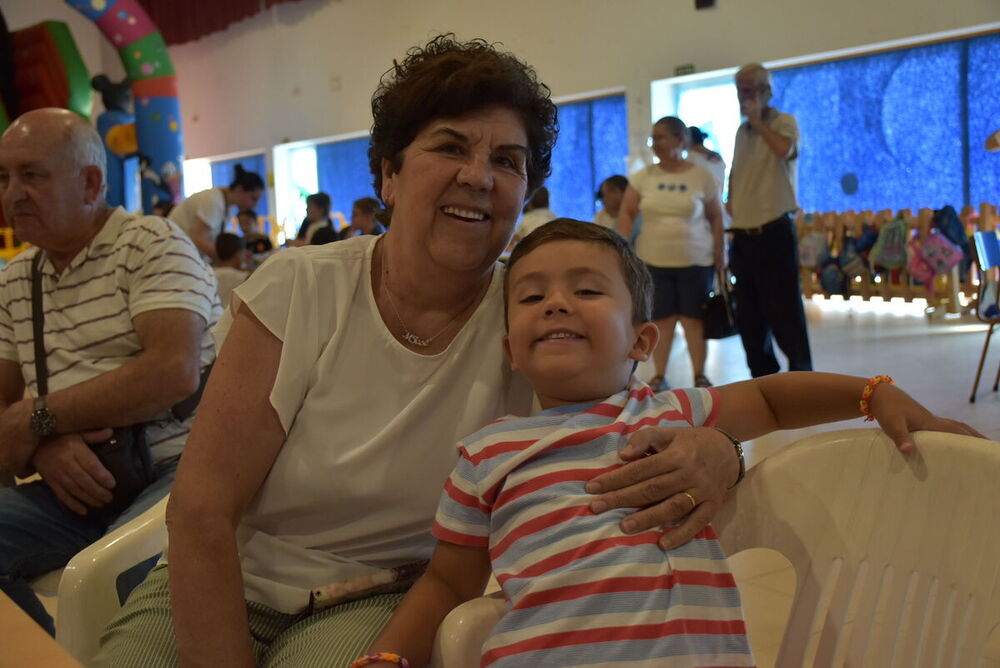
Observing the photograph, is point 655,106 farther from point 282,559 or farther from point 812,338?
point 282,559

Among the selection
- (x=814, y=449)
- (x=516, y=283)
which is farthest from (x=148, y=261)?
(x=814, y=449)

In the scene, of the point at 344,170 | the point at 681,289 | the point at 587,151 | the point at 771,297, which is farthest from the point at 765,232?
the point at 344,170

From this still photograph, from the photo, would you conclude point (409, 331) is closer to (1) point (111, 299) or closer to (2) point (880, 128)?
(1) point (111, 299)

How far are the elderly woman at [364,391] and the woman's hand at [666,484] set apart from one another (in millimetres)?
285

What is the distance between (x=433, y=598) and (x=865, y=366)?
5035 millimetres

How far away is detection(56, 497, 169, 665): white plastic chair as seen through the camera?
150 cm

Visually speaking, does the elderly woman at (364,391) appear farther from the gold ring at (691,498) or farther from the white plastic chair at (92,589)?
the gold ring at (691,498)

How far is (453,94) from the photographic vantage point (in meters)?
1.28

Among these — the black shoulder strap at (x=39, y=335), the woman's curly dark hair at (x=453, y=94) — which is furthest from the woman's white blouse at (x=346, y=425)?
the black shoulder strap at (x=39, y=335)

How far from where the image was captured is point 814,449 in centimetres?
117

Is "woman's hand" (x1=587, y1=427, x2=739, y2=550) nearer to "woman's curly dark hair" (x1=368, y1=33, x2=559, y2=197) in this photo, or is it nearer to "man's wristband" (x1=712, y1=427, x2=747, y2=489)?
"man's wristband" (x1=712, y1=427, x2=747, y2=489)

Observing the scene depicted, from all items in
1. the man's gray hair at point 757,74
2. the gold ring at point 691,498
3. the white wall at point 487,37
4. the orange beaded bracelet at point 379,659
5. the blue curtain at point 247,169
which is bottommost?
the orange beaded bracelet at point 379,659

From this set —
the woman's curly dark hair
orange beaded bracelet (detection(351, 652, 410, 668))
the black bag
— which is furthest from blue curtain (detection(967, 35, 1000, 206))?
orange beaded bracelet (detection(351, 652, 410, 668))

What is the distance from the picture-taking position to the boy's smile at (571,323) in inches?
46.3
